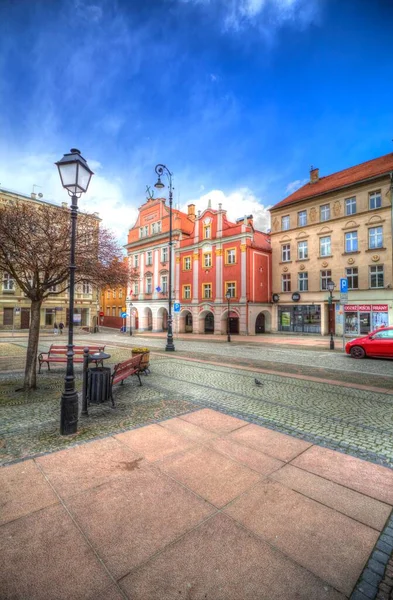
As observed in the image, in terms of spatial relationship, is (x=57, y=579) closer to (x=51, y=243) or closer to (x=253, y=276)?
(x=51, y=243)

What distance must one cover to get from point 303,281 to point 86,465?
29.8m

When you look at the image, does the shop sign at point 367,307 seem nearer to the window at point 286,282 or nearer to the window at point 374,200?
the window at point 286,282

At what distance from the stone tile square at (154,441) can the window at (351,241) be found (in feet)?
90.0

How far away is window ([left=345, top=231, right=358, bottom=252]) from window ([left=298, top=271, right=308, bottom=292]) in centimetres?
458

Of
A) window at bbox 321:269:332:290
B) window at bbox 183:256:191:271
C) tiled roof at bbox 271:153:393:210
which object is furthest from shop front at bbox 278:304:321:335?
window at bbox 183:256:191:271

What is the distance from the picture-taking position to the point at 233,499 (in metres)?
3.21

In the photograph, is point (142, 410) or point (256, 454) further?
point (142, 410)

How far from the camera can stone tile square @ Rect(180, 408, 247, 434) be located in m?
5.24

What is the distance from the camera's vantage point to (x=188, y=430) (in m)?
5.13

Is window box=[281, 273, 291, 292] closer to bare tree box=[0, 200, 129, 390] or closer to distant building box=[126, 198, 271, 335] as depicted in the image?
distant building box=[126, 198, 271, 335]

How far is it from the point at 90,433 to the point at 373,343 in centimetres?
1369

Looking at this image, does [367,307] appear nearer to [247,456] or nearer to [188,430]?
[188,430]

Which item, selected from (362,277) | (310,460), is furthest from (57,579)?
(362,277)

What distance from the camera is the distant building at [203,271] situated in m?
32.0
